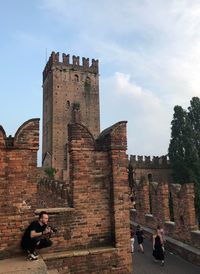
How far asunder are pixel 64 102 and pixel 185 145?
19.4 meters

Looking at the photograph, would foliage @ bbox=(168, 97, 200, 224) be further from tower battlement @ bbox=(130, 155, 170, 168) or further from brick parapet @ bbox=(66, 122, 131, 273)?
brick parapet @ bbox=(66, 122, 131, 273)

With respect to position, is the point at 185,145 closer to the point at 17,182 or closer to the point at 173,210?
the point at 173,210

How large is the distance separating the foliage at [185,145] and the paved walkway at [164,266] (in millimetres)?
27020

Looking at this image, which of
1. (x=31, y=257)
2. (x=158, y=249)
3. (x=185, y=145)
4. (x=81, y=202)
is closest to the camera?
(x=31, y=257)

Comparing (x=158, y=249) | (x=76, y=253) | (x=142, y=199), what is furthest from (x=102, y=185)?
(x=142, y=199)

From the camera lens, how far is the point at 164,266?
10891mm

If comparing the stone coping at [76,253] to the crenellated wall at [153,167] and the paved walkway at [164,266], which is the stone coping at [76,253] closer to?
the paved walkway at [164,266]

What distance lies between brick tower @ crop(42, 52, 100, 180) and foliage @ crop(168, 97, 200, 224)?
13.1m

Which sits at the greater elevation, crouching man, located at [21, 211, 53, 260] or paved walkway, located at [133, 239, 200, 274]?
crouching man, located at [21, 211, 53, 260]

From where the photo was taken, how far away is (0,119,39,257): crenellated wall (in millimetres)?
6070

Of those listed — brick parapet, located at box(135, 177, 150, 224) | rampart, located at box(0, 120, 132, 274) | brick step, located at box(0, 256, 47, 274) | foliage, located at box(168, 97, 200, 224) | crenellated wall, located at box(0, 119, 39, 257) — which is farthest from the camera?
foliage, located at box(168, 97, 200, 224)

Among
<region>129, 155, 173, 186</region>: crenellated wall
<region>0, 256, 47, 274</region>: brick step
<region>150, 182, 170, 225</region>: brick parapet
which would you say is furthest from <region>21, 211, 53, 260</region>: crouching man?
<region>129, 155, 173, 186</region>: crenellated wall

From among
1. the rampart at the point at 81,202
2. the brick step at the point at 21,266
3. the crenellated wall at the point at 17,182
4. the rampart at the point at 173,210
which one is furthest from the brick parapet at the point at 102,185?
the rampart at the point at 173,210

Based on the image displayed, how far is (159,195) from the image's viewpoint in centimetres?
1438
